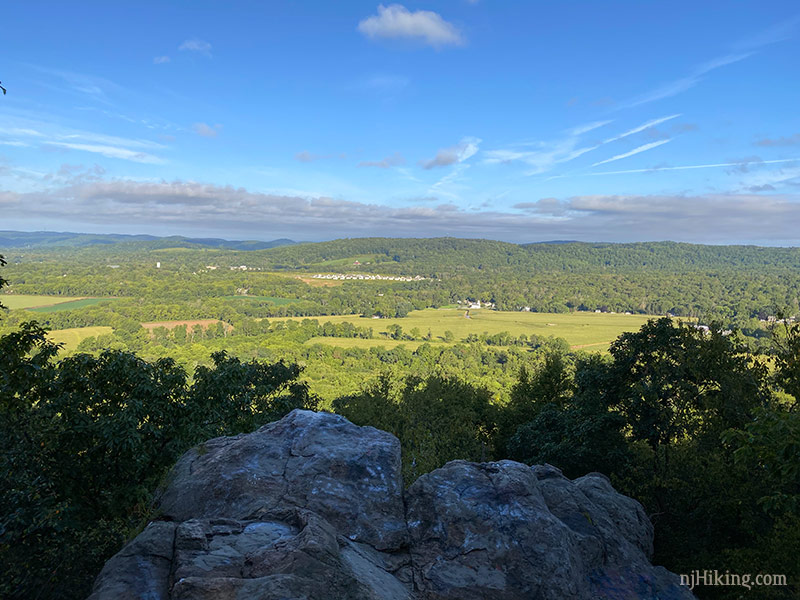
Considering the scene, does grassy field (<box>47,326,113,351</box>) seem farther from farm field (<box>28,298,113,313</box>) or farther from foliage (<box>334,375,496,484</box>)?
foliage (<box>334,375,496,484</box>)

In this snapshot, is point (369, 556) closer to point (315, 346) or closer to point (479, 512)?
point (479, 512)

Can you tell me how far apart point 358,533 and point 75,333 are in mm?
157461

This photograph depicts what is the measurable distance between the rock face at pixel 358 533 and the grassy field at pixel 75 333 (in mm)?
128832

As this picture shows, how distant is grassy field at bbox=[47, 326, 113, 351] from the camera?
119887mm

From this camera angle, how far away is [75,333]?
132 metres

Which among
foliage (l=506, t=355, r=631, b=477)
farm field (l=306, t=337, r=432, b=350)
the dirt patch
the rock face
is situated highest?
the rock face

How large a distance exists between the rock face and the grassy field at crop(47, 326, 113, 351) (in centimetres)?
12883

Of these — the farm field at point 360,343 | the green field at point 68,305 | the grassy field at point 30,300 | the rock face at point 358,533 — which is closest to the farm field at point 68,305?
the green field at point 68,305

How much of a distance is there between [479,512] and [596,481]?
20.8 feet

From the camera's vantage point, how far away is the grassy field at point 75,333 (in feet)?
393

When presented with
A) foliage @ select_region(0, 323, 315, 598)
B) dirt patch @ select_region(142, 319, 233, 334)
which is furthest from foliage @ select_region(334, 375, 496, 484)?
dirt patch @ select_region(142, 319, 233, 334)

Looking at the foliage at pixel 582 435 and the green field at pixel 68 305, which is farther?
the green field at pixel 68 305

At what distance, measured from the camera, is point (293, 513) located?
855cm

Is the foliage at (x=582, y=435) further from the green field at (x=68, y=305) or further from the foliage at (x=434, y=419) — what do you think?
the green field at (x=68, y=305)
